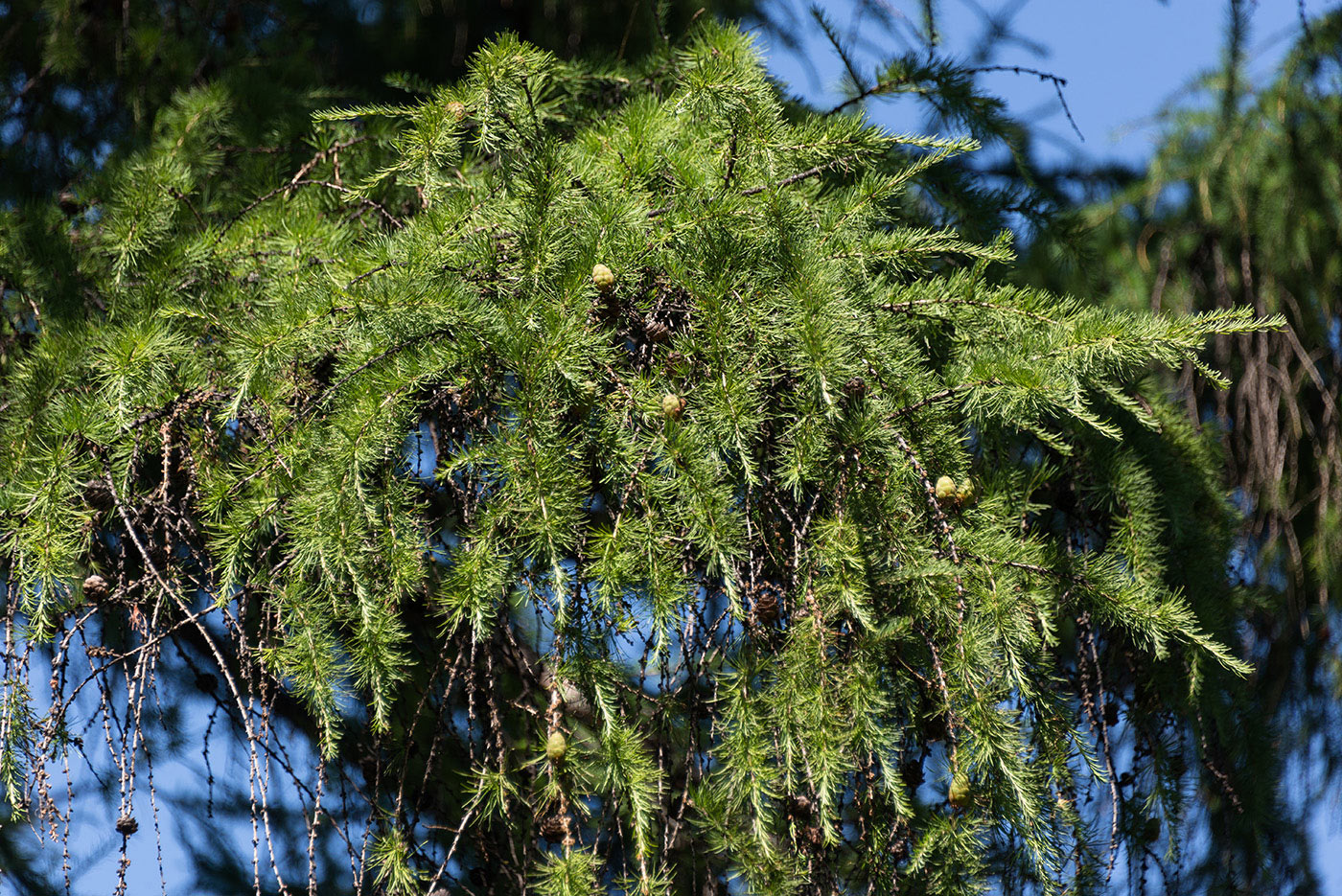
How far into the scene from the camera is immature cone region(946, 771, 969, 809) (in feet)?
3.69

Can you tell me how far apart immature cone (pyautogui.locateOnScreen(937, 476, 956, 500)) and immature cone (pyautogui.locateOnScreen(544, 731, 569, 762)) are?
0.46 meters

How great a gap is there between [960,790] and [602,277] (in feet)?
2.12

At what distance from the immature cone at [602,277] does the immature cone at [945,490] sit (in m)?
0.41

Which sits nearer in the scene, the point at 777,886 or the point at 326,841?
the point at 777,886

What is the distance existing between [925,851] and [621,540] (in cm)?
44

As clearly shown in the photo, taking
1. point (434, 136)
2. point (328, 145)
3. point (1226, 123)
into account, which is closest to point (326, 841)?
point (328, 145)

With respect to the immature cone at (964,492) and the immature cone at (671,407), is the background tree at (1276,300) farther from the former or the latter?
the immature cone at (671,407)

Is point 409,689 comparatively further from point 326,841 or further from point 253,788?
point 253,788

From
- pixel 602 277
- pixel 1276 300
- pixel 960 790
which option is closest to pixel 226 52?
pixel 602 277

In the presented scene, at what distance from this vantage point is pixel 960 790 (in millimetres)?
1125

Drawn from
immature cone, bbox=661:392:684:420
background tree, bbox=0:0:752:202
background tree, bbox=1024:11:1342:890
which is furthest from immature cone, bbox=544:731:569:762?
background tree, bbox=1024:11:1342:890

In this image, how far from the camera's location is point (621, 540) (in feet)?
3.67

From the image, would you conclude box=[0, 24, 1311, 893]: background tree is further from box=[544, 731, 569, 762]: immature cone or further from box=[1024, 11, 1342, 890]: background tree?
box=[1024, 11, 1342, 890]: background tree

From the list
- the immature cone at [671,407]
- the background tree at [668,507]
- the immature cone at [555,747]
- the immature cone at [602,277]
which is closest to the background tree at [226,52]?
the background tree at [668,507]
